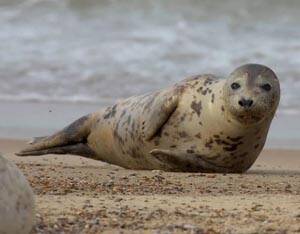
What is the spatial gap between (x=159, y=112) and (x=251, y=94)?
0.75 m

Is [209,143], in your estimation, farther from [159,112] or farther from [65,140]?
[65,140]

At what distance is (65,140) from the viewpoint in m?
8.07

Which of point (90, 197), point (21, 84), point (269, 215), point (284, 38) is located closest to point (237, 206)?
point (269, 215)

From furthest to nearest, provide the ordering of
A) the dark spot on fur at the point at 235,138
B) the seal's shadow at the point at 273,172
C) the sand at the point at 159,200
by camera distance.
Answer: the seal's shadow at the point at 273,172, the dark spot on fur at the point at 235,138, the sand at the point at 159,200

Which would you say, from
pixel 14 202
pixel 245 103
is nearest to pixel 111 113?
A: pixel 245 103

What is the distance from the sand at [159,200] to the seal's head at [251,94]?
1.25 feet

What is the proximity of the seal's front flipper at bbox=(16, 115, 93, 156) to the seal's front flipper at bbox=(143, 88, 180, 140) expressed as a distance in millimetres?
835

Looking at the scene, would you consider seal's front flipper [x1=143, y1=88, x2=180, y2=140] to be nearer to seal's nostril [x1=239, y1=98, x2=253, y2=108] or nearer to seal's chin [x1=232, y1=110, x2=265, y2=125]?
seal's chin [x1=232, y1=110, x2=265, y2=125]

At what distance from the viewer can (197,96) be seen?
7.20m

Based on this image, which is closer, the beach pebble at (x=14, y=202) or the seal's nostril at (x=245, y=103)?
the beach pebble at (x=14, y=202)

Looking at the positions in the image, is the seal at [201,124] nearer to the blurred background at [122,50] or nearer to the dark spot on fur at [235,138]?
the dark spot on fur at [235,138]

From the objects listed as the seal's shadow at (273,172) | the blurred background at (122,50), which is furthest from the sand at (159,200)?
the blurred background at (122,50)

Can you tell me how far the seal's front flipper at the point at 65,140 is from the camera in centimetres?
799

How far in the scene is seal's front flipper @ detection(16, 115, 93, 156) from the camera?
7.99 meters
